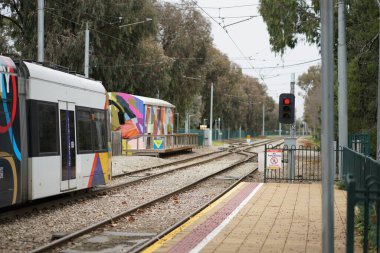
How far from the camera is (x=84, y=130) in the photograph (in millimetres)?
14750

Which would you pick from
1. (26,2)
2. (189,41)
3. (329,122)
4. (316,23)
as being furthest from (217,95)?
(329,122)

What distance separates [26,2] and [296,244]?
30866 mm

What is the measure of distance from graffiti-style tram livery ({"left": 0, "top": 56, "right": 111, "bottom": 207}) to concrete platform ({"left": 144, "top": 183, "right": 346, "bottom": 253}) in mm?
3215

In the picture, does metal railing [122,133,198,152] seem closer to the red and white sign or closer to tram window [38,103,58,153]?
the red and white sign

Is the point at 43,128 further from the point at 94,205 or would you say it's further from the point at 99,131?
the point at 99,131

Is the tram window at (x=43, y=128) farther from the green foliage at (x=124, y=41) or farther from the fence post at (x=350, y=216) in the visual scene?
the green foliage at (x=124, y=41)

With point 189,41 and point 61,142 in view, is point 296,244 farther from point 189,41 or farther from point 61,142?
point 189,41

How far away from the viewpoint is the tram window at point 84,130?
14383 mm

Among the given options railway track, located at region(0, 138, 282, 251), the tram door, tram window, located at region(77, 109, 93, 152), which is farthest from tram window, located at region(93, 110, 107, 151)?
the tram door

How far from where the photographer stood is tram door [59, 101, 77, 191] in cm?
1332

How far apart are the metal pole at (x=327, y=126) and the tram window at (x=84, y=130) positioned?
897 cm

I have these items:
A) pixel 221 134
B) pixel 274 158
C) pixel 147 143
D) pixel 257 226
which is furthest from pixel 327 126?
pixel 221 134

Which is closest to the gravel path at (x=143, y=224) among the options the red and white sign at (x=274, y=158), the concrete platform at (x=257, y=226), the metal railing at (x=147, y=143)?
the concrete platform at (x=257, y=226)

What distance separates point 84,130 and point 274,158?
25.7ft
